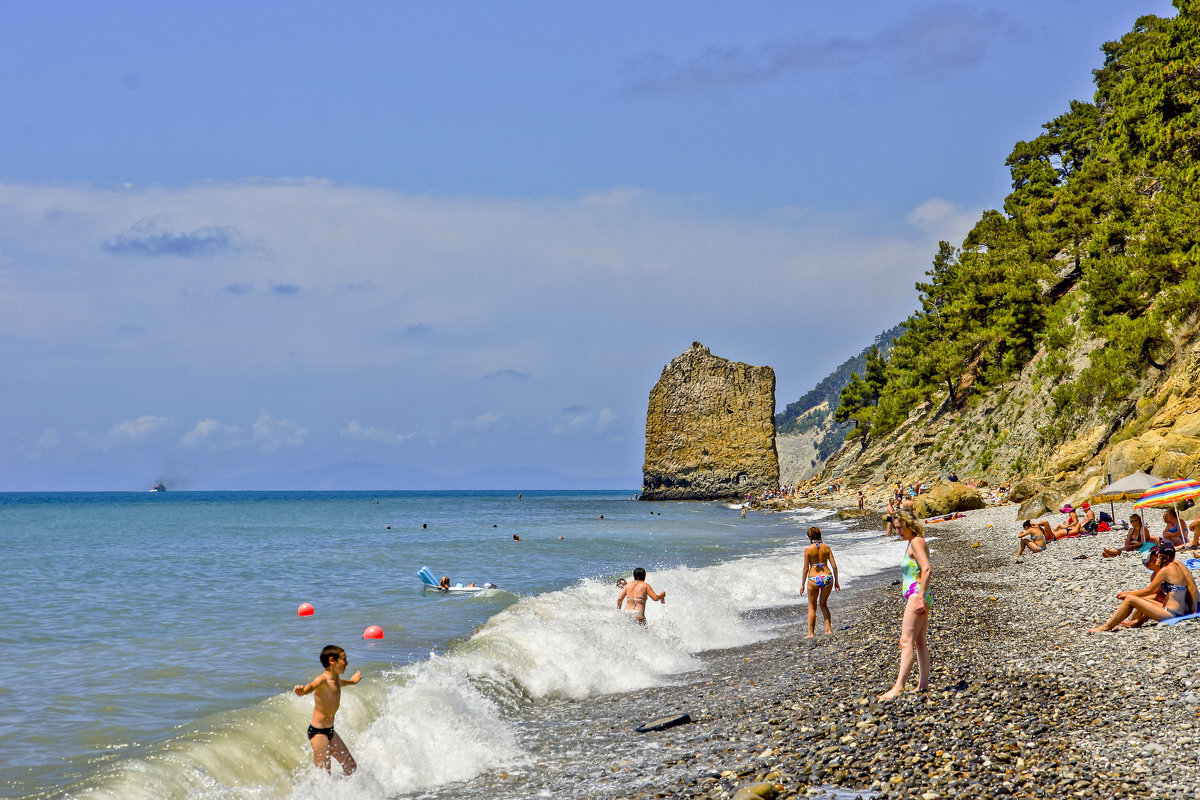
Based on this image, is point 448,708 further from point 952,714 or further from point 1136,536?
point 1136,536

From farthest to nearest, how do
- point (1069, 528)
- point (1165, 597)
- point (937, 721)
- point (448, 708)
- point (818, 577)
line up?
point (1069, 528)
point (818, 577)
point (1165, 597)
point (448, 708)
point (937, 721)

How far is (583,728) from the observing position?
10.3 m

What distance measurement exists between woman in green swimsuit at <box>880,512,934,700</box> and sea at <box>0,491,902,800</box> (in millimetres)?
3304

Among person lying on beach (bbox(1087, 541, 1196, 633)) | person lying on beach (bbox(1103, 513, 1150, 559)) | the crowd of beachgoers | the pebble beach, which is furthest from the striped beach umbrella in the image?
person lying on beach (bbox(1087, 541, 1196, 633))

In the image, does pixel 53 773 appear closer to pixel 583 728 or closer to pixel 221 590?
pixel 583 728

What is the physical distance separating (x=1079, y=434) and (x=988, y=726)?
36652mm

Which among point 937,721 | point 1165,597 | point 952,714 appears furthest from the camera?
point 1165,597

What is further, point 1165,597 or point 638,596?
point 638,596

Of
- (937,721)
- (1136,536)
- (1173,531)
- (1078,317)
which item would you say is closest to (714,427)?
(1078,317)

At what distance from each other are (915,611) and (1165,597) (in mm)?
4744

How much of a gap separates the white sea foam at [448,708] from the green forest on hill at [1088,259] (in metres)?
26.9

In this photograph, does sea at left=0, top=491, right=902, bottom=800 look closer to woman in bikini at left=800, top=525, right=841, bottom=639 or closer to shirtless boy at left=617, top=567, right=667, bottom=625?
shirtless boy at left=617, top=567, right=667, bottom=625

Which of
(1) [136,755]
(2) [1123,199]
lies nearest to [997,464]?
(2) [1123,199]

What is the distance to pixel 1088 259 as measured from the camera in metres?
45.9
